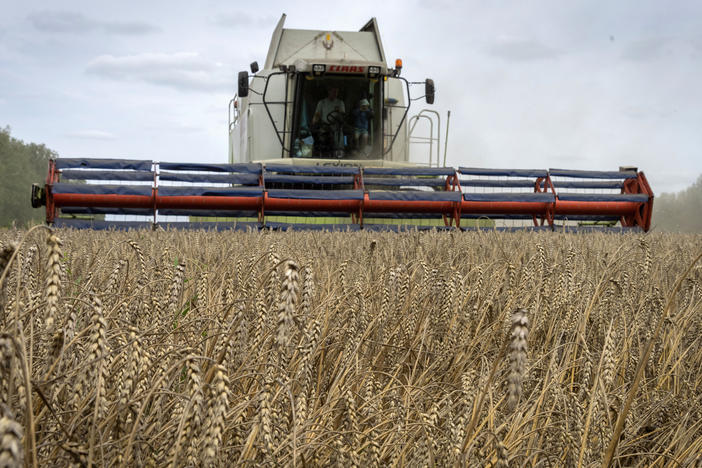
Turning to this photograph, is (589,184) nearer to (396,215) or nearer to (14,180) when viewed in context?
(396,215)

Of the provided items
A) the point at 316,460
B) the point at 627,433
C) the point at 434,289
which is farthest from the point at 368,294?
the point at 316,460

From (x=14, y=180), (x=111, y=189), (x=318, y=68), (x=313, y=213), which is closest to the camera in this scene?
(x=111, y=189)

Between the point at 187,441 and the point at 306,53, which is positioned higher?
the point at 306,53

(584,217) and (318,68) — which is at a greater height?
(318,68)

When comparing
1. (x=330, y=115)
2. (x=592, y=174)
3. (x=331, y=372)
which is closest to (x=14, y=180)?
(x=330, y=115)

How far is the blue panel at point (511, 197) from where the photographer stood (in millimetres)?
10133

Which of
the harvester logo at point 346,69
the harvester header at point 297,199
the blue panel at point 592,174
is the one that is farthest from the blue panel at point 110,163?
the blue panel at point 592,174

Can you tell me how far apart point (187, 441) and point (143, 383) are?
0.36 meters

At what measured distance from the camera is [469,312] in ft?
7.91

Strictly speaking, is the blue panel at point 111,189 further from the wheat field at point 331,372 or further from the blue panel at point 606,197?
the wheat field at point 331,372

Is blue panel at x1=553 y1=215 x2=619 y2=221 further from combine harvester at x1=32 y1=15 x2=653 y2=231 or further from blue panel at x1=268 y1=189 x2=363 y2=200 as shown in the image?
blue panel at x1=268 y1=189 x2=363 y2=200

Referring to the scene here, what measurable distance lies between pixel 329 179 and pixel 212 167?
172 centimetres

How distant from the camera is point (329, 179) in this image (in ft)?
33.0

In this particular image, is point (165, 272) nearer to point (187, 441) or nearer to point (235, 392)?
point (235, 392)
